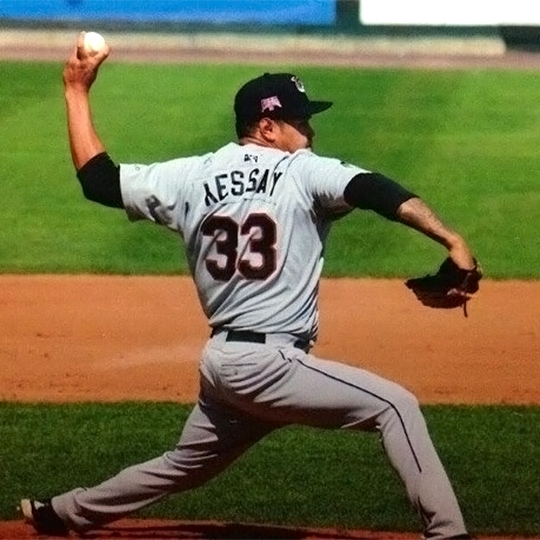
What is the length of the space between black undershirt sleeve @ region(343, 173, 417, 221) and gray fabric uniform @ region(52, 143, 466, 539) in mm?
40

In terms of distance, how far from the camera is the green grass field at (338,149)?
12.0 m

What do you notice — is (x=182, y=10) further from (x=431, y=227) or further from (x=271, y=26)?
(x=431, y=227)

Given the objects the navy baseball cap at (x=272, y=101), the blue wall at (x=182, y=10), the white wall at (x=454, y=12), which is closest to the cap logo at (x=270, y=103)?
the navy baseball cap at (x=272, y=101)

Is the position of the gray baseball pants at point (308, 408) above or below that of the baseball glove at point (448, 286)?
below

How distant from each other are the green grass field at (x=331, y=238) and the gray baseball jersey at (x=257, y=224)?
1.37 metres

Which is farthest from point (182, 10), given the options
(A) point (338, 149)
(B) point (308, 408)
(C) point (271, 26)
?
(B) point (308, 408)

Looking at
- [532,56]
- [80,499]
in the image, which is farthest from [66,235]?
[532,56]

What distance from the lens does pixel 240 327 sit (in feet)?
17.0

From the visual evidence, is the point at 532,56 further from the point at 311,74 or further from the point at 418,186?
the point at 418,186

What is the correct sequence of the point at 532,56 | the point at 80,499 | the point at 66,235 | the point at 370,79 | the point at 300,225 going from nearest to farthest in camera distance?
the point at 300,225
the point at 80,499
the point at 66,235
the point at 370,79
the point at 532,56

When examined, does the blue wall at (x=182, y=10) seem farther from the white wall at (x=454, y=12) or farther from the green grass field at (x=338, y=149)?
the green grass field at (x=338, y=149)

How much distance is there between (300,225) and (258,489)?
188cm

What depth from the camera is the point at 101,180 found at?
208 inches

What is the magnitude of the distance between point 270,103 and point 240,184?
11.4 inches
